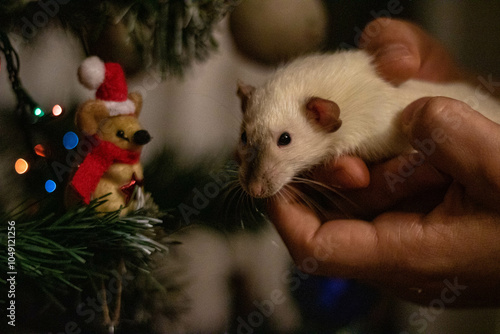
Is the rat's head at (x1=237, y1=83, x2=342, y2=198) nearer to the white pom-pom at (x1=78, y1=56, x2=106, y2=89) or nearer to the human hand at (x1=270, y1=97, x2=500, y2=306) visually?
the human hand at (x1=270, y1=97, x2=500, y2=306)

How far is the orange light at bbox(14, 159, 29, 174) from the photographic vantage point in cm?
58

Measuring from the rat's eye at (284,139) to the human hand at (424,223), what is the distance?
5 cm

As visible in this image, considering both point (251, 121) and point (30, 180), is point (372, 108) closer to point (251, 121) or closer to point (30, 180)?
point (251, 121)

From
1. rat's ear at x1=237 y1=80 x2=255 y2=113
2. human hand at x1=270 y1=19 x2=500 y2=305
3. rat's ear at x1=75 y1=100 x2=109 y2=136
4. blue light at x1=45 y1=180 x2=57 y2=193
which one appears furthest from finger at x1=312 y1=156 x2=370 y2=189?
blue light at x1=45 y1=180 x2=57 y2=193

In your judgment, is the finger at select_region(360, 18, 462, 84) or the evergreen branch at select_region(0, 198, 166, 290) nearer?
the evergreen branch at select_region(0, 198, 166, 290)

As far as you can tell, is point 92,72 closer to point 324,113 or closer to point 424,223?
point 324,113

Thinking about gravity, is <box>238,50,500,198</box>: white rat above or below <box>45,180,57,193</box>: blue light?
above

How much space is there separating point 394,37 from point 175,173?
363 millimetres

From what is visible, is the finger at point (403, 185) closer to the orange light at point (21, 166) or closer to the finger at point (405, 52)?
the finger at point (405, 52)

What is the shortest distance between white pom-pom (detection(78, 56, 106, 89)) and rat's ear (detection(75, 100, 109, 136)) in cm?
2

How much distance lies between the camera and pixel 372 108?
47cm

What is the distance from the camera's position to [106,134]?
44 cm

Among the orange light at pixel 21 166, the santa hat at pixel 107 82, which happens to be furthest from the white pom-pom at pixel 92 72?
the orange light at pixel 21 166

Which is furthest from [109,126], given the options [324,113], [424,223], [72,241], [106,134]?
[424,223]
